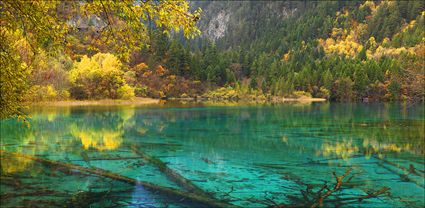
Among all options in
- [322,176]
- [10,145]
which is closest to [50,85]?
[10,145]

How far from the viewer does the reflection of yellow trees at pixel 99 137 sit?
21.0 meters

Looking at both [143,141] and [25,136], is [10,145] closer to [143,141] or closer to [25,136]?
[25,136]

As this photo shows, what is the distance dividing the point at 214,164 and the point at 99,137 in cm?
1101

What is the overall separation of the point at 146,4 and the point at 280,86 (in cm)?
10844

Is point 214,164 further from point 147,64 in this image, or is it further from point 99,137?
point 147,64

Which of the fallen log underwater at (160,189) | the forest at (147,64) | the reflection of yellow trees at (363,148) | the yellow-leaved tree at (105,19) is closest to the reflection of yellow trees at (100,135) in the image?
the fallen log underwater at (160,189)

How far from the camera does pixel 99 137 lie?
24438mm

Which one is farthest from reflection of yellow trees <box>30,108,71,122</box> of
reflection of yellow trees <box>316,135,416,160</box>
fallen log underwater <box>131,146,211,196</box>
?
reflection of yellow trees <box>316,135,416,160</box>

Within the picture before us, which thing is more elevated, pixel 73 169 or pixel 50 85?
pixel 50 85

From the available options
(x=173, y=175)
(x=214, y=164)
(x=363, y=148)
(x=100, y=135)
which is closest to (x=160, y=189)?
(x=173, y=175)

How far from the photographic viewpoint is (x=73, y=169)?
14.5 metres

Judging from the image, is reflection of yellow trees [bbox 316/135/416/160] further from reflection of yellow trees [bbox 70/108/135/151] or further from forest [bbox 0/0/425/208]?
reflection of yellow trees [bbox 70/108/135/151]

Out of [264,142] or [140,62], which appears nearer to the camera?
[264,142]

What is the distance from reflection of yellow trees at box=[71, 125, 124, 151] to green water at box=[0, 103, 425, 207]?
0.19 feet
